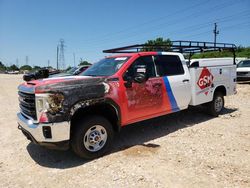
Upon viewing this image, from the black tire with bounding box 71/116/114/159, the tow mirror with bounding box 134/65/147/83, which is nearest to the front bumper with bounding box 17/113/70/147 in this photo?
the black tire with bounding box 71/116/114/159

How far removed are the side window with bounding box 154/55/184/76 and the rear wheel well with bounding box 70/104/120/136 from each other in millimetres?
1616

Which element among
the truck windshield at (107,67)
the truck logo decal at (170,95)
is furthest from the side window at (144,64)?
the truck logo decal at (170,95)

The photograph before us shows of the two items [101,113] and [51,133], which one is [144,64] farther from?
[51,133]

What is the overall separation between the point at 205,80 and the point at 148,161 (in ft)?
11.8

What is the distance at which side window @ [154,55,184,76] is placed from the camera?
5840 millimetres

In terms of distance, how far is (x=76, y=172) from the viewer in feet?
13.6

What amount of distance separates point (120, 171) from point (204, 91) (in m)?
3.98

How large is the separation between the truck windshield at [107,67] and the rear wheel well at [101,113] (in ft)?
2.57

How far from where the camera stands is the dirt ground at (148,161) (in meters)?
3.79

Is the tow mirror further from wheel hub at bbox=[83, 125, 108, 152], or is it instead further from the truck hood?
wheel hub at bbox=[83, 125, 108, 152]

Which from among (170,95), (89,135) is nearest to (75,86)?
(89,135)

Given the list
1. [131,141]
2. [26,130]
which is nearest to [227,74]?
[131,141]

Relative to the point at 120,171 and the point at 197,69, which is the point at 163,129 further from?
the point at 120,171

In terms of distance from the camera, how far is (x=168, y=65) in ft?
20.0
